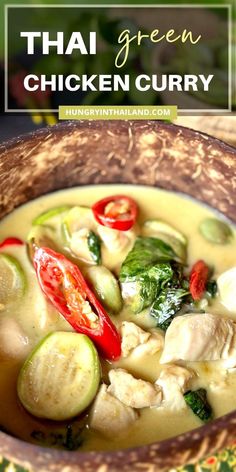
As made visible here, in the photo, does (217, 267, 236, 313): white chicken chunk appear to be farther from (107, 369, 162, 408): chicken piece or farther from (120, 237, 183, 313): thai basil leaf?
(107, 369, 162, 408): chicken piece

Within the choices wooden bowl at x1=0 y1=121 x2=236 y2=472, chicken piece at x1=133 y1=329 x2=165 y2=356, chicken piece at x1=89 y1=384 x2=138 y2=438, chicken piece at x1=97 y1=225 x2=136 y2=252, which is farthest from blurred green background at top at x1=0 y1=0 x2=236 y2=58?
chicken piece at x1=89 y1=384 x2=138 y2=438

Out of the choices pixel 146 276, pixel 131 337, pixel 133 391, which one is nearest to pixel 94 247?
pixel 146 276

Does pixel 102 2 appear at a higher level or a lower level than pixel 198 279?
higher

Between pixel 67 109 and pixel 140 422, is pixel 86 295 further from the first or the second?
pixel 67 109

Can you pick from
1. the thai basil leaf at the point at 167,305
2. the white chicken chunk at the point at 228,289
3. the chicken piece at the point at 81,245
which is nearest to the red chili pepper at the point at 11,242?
the chicken piece at the point at 81,245

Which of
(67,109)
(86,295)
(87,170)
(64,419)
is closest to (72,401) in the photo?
(64,419)

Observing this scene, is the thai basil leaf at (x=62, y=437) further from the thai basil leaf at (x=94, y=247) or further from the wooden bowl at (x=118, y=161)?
the wooden bowl at (x=118, y=161)

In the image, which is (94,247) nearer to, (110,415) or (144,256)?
(144,256)
